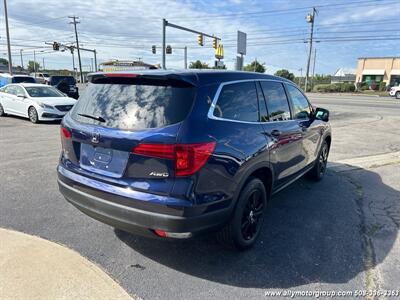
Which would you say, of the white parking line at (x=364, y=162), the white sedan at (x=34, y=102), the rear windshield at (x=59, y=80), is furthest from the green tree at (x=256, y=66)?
the white parking line at (x=364, y=162)

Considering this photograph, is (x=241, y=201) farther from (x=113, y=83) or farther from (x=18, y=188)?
(x=18, y=188)

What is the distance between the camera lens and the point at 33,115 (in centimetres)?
1192

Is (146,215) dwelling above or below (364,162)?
above

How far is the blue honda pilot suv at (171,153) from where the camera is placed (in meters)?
2.57

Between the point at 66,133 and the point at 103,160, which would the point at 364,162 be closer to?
the point at 103,160

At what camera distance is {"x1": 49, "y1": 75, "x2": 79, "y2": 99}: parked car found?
2280 centimetres

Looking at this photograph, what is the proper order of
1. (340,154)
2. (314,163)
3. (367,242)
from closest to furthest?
(367,242) < (314,163) < (340,154)

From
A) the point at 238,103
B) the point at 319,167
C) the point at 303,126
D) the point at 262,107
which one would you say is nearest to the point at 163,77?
the point at 238,103

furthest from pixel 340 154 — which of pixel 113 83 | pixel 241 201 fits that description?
pixel 113 83

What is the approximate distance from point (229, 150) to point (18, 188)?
3.65 metres

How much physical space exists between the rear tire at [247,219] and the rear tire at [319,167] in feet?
7.40

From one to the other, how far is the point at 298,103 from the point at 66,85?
22.0 meters

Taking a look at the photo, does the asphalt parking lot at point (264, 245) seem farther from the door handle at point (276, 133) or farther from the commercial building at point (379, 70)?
the commercial building at point (379, 70)

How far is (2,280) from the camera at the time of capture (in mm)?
2750
